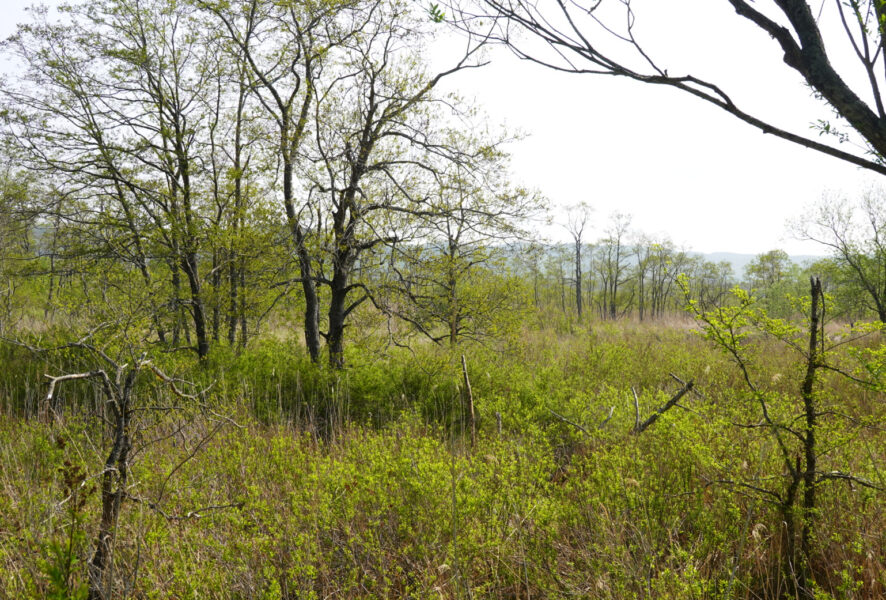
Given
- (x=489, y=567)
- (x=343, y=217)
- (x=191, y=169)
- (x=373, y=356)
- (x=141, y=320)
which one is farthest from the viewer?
(x=191, y=169)

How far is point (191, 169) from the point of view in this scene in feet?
28.2

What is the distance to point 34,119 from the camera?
7633 mm

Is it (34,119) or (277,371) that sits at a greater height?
(34,119)

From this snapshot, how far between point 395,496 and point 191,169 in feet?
26.2

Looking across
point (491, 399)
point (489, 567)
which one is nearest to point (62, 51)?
point (491, 399)

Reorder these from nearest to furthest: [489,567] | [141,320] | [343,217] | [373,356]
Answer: [489,567]
[141,320]
[343,217]
[373,356]

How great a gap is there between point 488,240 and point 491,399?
101 inches

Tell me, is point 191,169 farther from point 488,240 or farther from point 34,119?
point 488,240

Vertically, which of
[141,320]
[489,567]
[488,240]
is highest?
[488,240]

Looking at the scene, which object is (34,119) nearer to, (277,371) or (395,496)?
(277,371)

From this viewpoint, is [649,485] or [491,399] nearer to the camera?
[649,485]

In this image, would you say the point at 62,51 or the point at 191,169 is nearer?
the point at 62,51

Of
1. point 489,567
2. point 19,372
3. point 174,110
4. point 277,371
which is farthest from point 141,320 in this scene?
point 489,567

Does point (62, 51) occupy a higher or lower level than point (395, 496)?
higher
